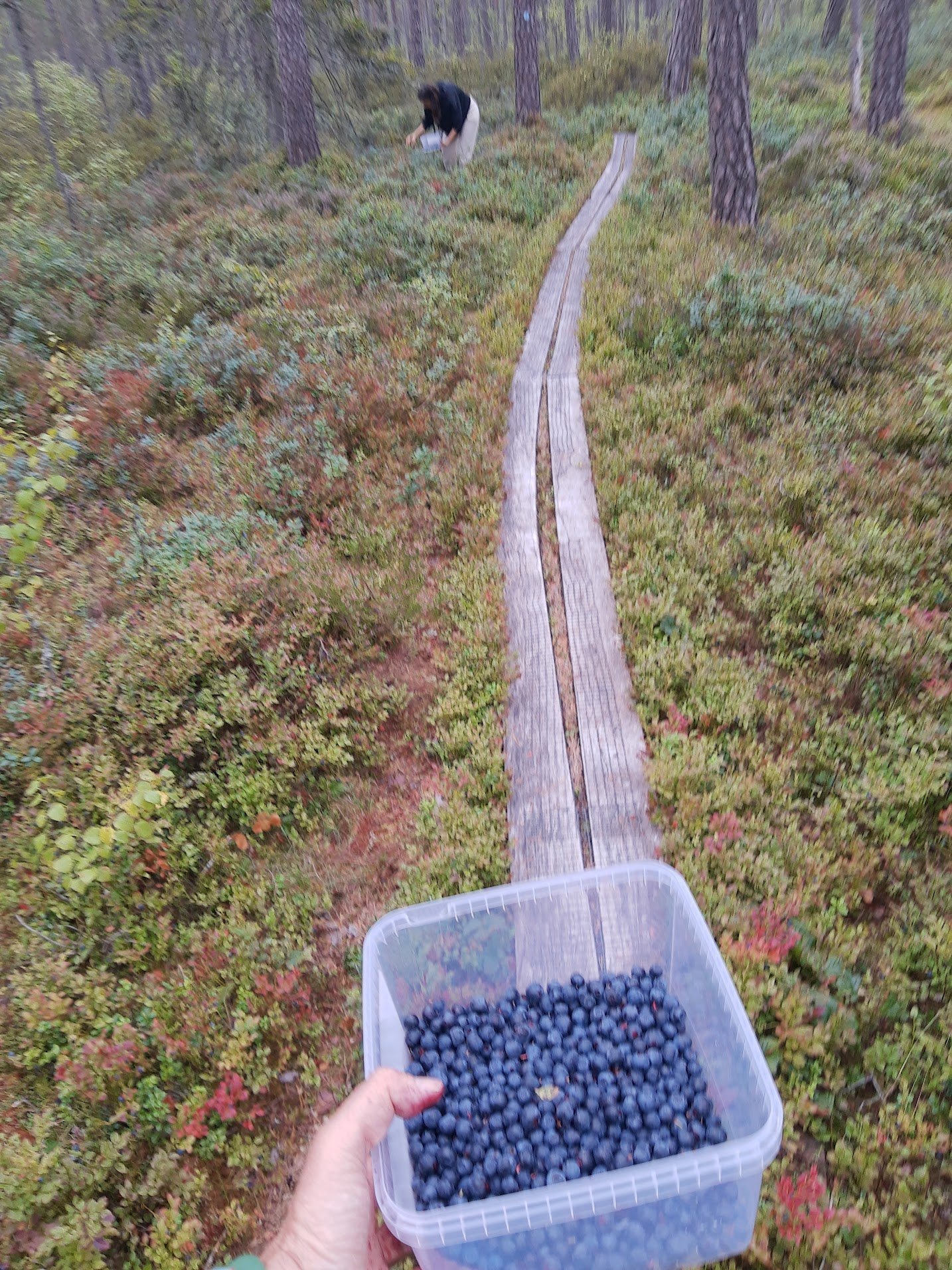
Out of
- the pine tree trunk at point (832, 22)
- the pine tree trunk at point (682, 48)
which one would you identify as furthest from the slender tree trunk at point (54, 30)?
the pine tree trunk at point (832, 22)

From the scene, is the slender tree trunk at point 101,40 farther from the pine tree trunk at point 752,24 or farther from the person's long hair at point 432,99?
the pine tree trunk at point 752,24

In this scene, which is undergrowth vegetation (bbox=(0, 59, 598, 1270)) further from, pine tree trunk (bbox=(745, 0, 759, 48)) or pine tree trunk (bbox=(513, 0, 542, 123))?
pine tree trunk (bbox=(745, 0, 759, 48))

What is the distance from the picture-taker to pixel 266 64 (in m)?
16.5

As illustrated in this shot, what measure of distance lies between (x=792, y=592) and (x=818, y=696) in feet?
2.81

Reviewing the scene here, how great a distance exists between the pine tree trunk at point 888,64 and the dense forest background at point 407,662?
3711mm

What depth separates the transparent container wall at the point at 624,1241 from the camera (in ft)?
6.37

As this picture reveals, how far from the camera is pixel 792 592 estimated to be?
4809 mm

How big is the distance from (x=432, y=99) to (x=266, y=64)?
7.91m

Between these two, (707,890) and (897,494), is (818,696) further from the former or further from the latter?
(897,494)

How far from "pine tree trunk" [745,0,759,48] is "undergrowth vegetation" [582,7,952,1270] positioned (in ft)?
75.1

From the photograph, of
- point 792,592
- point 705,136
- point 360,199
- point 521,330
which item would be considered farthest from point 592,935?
point 705,136

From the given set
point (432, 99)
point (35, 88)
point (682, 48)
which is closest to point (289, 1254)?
point (432, 99)

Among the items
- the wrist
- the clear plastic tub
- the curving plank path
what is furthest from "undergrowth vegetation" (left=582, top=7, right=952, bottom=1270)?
the wrist

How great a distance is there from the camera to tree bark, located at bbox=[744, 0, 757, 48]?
24.9 meters
